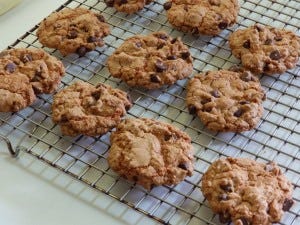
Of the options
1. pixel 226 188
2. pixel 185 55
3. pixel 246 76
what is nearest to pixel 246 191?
pixel 226 188

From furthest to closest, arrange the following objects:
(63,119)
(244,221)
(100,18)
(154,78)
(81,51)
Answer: (100,18) < (81,51) < (154,78) < (63,119) < (244,221)

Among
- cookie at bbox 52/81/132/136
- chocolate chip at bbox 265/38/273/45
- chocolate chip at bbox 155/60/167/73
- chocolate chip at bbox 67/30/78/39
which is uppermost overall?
chocolate chip at bbox 67/30/78/39

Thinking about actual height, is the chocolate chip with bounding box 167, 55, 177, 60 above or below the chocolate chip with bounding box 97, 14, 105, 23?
below

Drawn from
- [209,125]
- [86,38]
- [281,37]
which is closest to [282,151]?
[209,125]

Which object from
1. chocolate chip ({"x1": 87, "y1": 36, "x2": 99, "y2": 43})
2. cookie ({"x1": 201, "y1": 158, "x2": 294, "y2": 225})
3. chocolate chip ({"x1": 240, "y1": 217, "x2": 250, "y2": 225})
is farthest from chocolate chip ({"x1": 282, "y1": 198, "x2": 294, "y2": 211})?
chocolate chip ({"x1": 87, "y1": 36, "x2": 99, "y2": 43})

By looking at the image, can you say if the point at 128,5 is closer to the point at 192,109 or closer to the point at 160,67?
the point at 160,67

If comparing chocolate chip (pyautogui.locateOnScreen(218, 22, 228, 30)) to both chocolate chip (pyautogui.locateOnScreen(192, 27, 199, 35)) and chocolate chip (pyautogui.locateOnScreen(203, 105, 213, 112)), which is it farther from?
chocolate chip (pyautogui.locateOnScreen(203, 105, 213, 112))
